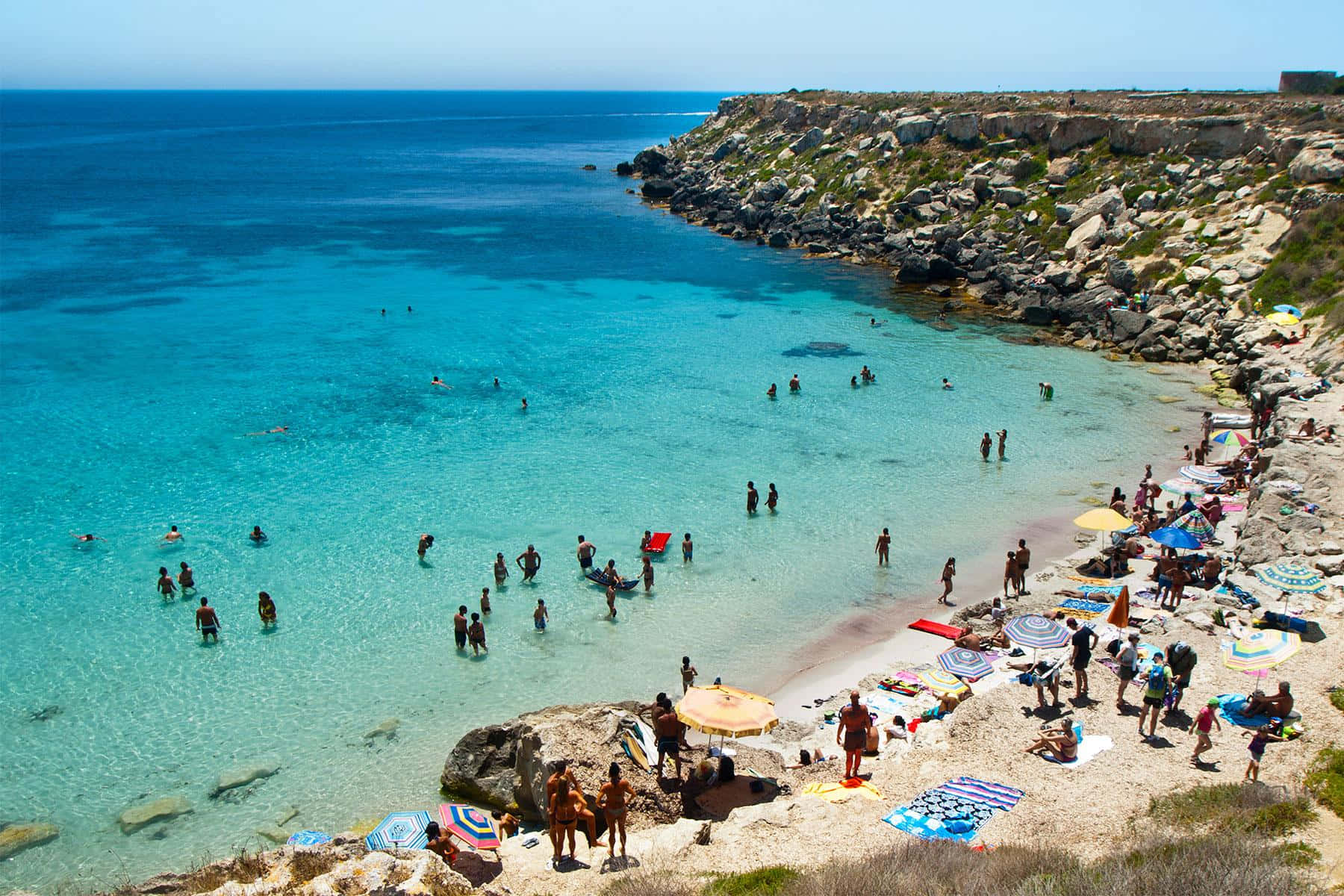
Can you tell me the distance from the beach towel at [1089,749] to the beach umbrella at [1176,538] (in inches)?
336

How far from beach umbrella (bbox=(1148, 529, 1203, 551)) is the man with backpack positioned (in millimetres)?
7637

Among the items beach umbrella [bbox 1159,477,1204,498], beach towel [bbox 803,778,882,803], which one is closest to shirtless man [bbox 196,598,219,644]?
beach towel [bbox 803,778,882,803]

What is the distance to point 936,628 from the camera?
20.7 m

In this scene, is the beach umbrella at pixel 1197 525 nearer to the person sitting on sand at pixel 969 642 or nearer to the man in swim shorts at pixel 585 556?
the person sitting on sand at pixel 969 642

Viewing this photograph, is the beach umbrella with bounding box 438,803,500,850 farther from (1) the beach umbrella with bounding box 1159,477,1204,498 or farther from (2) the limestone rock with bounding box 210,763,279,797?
(1) the beach umbrella with bounding box 1159,477,1204,498

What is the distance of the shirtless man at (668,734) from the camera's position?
46.3 ft

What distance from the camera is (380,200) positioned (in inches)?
3647

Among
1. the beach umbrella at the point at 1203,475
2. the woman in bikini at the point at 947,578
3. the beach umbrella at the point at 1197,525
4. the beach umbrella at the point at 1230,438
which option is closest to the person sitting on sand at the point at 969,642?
the woman in bikini at the point at 947,578

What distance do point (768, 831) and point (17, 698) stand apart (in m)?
15.9

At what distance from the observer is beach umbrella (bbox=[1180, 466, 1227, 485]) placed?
83.5 ft

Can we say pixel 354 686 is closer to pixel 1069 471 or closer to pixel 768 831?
pixel 768 831

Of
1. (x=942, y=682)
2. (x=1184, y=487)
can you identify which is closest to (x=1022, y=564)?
(x=942, y=682)

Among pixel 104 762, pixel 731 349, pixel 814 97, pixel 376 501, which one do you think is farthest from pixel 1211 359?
pixel 814 97

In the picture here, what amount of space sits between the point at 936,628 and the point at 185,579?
58.1ft
